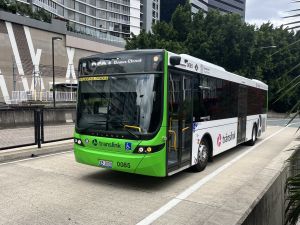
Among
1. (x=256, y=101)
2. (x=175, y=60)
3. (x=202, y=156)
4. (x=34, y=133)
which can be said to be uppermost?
(x=175, y=60)

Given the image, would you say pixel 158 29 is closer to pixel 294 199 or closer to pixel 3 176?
pixel 3 176

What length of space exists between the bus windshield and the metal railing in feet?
113

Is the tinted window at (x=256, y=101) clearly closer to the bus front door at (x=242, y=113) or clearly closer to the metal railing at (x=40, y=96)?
the bus front door at (x=242, y=113)

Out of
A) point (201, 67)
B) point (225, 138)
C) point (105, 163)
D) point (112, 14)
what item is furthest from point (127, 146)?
point (112, 14)

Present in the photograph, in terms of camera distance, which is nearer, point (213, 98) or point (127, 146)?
point (127, 146)

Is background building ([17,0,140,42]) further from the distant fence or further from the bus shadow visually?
the bus shadow

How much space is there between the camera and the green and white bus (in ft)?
21.3

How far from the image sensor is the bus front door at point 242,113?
11994 mm

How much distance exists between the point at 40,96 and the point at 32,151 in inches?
1376

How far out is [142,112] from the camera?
654cm

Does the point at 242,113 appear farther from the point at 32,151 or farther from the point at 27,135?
the point at 27,135

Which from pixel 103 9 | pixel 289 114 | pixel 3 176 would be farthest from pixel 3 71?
pixel 103 9

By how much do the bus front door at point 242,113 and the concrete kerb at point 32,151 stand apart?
6573mm

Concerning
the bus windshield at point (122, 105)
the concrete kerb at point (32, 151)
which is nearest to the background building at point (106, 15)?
the concrete kerb at point (32, 151)
